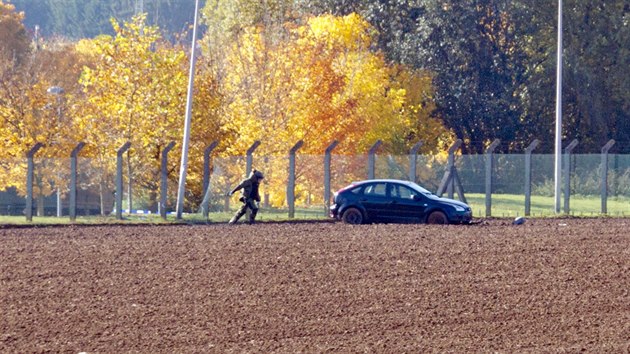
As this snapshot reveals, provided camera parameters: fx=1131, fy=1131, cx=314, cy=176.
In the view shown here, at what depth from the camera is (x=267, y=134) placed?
42062 mm

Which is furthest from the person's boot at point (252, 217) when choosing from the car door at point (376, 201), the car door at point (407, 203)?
the car door at point (407, 203)

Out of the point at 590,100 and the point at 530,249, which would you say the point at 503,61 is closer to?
the point at 590,100

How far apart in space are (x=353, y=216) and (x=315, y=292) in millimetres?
12776

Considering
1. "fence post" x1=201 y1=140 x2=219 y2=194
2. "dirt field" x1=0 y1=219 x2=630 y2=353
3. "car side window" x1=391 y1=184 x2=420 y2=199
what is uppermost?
"fence post" x1=201 y1=140 x2=219 y2=194

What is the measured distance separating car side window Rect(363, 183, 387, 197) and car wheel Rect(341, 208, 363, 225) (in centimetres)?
55

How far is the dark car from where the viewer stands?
2917 cm

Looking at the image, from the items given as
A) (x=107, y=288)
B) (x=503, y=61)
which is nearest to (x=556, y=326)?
(x=107, y=288)

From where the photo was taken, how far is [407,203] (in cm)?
2917

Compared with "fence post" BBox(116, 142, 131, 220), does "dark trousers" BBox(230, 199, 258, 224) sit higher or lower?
lower

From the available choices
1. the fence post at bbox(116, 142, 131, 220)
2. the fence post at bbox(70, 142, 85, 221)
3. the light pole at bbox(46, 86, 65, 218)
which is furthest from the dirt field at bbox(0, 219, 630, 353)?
the light pole at bbox(46, 86, 65, 218)

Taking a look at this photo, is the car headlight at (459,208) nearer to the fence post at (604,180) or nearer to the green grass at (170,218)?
the green grass at (170,218)

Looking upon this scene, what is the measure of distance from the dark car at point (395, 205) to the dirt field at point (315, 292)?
3.82 metres

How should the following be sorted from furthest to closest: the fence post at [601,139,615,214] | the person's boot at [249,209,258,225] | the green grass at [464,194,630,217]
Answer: the fence post at [601,139,615,214] < the green grass at [464,194,630,217] < the person's boot at [249,209,258,225]

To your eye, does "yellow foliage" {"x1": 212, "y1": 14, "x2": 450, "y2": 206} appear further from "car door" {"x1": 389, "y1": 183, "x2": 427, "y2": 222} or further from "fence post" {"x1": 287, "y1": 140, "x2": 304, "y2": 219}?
"car door" {"x1": 389, "y1": 183, "x2": 427, "y2": 222}
